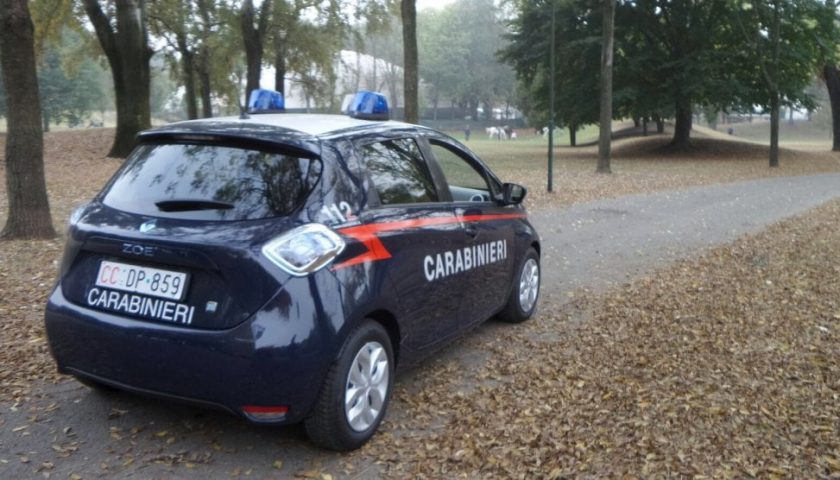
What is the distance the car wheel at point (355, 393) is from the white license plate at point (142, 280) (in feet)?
2.75

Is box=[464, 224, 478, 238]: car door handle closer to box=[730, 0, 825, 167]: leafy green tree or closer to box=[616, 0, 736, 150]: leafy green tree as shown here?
box=[730, 0, 825, 167]: leafy green tree

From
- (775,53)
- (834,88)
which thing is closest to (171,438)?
(775,53)

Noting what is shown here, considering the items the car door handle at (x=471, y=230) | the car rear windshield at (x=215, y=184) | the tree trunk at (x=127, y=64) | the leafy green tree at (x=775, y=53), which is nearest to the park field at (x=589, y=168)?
the tree trunk at (x=127, y=64)

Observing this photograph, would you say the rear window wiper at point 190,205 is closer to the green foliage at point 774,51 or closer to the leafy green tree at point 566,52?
the green foliage at point 774,51

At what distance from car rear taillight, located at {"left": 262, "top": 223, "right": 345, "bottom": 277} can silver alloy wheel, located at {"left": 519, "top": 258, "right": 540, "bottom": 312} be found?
2.89 m

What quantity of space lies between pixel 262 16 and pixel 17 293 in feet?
68.8

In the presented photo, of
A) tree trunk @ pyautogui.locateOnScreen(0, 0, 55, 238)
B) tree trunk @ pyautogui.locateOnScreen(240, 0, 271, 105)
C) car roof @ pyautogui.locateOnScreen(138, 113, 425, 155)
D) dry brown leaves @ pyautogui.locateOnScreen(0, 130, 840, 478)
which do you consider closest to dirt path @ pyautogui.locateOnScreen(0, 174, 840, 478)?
dry brown leaves @ pyautogui.locateOnScreen(0, 130, 840, 478)

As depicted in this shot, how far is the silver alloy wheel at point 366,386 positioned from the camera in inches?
151

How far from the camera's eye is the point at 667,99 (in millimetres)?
31734

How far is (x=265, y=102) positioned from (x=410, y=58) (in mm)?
13568

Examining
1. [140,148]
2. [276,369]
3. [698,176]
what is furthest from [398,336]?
[698,176]

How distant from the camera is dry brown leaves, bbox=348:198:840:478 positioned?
150 inches

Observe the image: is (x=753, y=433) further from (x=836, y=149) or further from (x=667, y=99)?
(x=836, y=149)

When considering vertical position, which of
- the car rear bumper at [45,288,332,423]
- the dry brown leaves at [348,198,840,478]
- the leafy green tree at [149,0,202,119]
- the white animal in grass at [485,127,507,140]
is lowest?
the dry brown leaves at [348,198,840,478]
